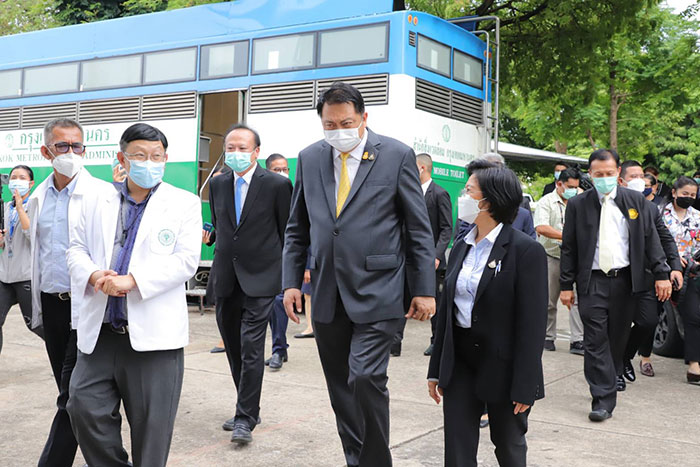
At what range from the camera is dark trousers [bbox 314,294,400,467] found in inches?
157

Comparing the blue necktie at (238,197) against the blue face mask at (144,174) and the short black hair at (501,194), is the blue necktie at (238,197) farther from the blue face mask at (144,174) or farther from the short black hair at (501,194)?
the short black hair at (501,194)

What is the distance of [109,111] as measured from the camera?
1303 cm

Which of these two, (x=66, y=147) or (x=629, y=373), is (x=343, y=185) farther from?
(x=629, y=373)

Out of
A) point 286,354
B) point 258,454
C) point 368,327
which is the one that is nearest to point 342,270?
point 368,327

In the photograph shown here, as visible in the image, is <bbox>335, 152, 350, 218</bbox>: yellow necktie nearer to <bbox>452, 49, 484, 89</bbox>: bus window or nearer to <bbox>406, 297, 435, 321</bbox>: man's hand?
<bbox>406, 297, 435, 321</bbox>: man's hand

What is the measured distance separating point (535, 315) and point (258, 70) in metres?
8.72

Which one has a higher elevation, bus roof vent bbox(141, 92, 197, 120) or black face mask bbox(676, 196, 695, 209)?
bus roof vent bbox(141, 92, 197, 120)

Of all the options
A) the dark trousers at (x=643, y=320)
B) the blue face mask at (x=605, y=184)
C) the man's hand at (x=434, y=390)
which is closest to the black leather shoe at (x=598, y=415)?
the dark trousers at (x=643, y=320)

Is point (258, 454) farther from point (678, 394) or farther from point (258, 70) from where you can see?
point (258, 70)

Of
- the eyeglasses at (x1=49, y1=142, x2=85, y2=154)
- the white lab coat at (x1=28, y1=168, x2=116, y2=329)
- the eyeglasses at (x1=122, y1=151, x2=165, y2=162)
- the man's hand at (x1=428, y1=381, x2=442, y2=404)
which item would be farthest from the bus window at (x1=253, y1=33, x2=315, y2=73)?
the man's hand at (x1=428, y1=381, x2=442, y2=404)

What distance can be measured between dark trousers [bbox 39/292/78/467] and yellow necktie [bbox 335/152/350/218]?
1.52m

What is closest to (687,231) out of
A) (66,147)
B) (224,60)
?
(66,147)

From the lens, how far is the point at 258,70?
1164 cm

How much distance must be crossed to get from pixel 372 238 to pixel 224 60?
8500 mm
